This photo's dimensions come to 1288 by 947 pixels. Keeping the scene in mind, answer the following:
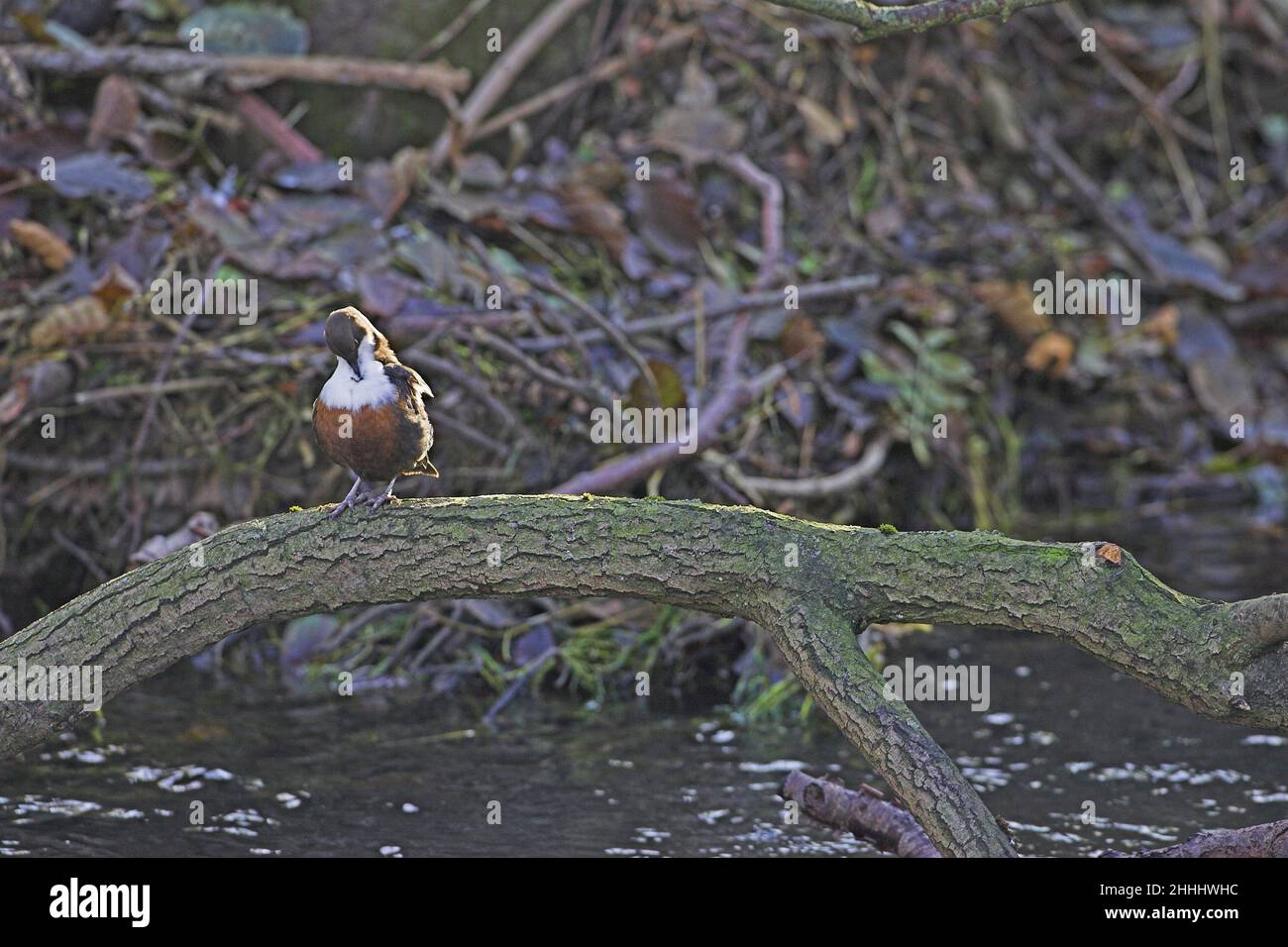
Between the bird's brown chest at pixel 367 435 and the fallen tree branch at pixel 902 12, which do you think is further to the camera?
the bird's brown chest at pixel 367 435

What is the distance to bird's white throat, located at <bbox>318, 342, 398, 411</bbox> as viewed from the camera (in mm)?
3773

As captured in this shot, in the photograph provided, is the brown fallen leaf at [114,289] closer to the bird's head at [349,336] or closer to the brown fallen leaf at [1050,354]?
the bird's head at [349,336]

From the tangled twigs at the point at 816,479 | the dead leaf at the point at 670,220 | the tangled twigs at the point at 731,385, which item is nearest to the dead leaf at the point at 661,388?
the tangled twigs at the point at 731,385

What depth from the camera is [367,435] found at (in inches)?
148

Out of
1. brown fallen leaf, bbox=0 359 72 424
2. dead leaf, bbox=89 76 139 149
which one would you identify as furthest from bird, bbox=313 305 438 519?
dead leaf, bbox=89 76 139 149

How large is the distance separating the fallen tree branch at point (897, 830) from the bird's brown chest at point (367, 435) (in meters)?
1.27

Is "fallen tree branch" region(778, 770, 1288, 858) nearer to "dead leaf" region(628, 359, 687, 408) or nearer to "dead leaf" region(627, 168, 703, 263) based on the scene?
"dead leaf" region(628, 359, 687, 408)

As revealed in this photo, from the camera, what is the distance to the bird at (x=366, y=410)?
3762 mm

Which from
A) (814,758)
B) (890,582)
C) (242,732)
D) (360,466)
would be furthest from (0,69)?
(890,582)

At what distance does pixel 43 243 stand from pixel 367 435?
3.19 metres

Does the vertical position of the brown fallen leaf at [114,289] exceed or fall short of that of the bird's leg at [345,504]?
it exceeds it

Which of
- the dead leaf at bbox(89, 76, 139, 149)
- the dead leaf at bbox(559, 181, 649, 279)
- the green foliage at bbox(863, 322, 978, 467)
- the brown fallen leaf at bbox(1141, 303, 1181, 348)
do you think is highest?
the dead leaf at bbox(89, 76, 139, 149)

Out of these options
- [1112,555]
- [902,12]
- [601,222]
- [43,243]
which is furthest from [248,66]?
[1112,555]

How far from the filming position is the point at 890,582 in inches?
131
